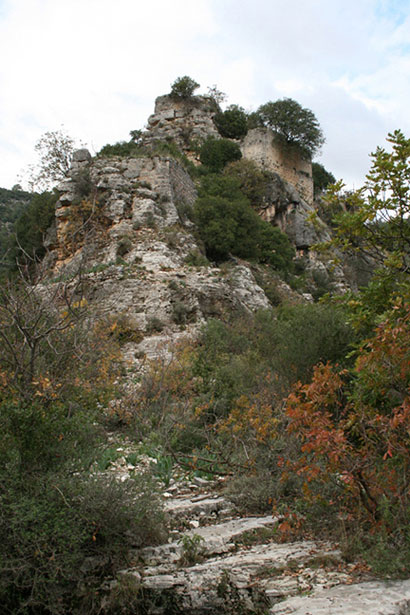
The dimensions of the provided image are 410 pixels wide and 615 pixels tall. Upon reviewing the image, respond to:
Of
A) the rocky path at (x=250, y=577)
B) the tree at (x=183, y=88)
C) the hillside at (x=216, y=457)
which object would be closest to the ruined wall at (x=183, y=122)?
the tree at (x=183, y=88)

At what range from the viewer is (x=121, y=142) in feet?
89.0

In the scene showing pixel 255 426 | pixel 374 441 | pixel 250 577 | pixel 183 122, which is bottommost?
pixel 250 577

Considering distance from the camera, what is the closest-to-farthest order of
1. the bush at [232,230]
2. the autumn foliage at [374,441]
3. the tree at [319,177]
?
the autumn foliage at [374,441] < the bush at [232,230] < the tree at [319,177]

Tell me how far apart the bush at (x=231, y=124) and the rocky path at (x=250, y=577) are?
108 ft

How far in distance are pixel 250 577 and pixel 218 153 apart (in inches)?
1140

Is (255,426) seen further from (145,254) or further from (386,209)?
(145,254)

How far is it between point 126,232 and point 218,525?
13.4 metres

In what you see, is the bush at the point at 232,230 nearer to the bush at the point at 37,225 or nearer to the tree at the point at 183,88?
the bush at the point at 37,225

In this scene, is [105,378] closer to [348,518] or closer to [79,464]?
[79,464]

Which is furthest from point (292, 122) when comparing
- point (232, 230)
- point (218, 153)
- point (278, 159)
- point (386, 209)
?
point (386, 209)

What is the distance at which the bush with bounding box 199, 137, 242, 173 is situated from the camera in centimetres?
3036

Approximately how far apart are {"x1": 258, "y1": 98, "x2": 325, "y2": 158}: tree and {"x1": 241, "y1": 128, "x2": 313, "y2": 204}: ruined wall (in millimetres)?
777

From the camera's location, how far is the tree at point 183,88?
3488 centimetres

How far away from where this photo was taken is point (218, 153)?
30500 millimetres
